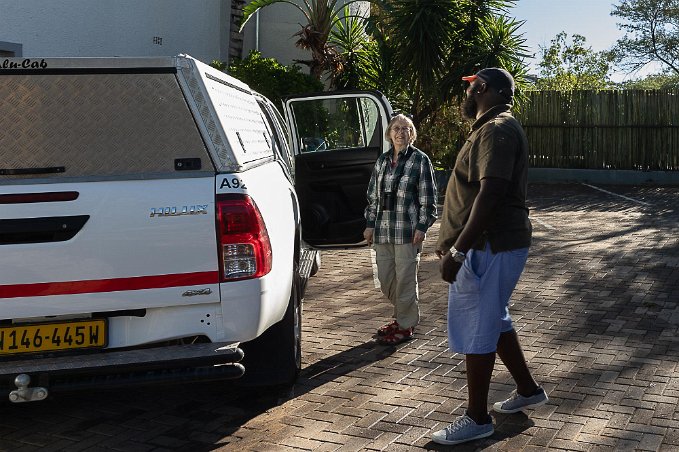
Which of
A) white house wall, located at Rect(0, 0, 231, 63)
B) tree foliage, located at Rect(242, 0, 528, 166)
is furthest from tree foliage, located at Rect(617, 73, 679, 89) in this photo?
white house wall, located at Rect(0, 0, 231, 63)

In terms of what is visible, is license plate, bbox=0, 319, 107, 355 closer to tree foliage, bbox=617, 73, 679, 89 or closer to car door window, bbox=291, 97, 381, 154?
car door window, bbox=291, 97, 381, 154

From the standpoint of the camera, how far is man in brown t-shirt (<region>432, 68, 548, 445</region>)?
16.0 ft

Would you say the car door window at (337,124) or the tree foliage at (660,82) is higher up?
the tree foliage at (660,82)

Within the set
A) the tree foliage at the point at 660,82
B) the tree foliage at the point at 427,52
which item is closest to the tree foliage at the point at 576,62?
the tree foliage at the point at 660,82

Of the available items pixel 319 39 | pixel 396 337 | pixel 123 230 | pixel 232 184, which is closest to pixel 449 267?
pixel 232 184

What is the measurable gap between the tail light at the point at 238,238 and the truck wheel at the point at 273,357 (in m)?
0.84

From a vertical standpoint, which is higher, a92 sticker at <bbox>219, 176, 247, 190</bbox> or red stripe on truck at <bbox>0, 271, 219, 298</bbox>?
a92 sticker at <bbox>219, 176, 247, 190</bbox>

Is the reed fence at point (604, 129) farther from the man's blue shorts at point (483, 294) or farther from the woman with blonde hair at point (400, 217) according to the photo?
the man's blue shorts at point (483, 294)

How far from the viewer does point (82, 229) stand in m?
4.76

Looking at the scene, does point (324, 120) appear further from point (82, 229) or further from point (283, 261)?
point (82, 229)

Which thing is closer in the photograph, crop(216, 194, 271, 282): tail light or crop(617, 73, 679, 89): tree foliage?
crop(216, 194, 271, 282): tail light

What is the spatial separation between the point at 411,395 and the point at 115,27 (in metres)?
10.4

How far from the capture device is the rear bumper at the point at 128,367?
15.5 ft

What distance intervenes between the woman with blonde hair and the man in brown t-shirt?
1.95 meters
